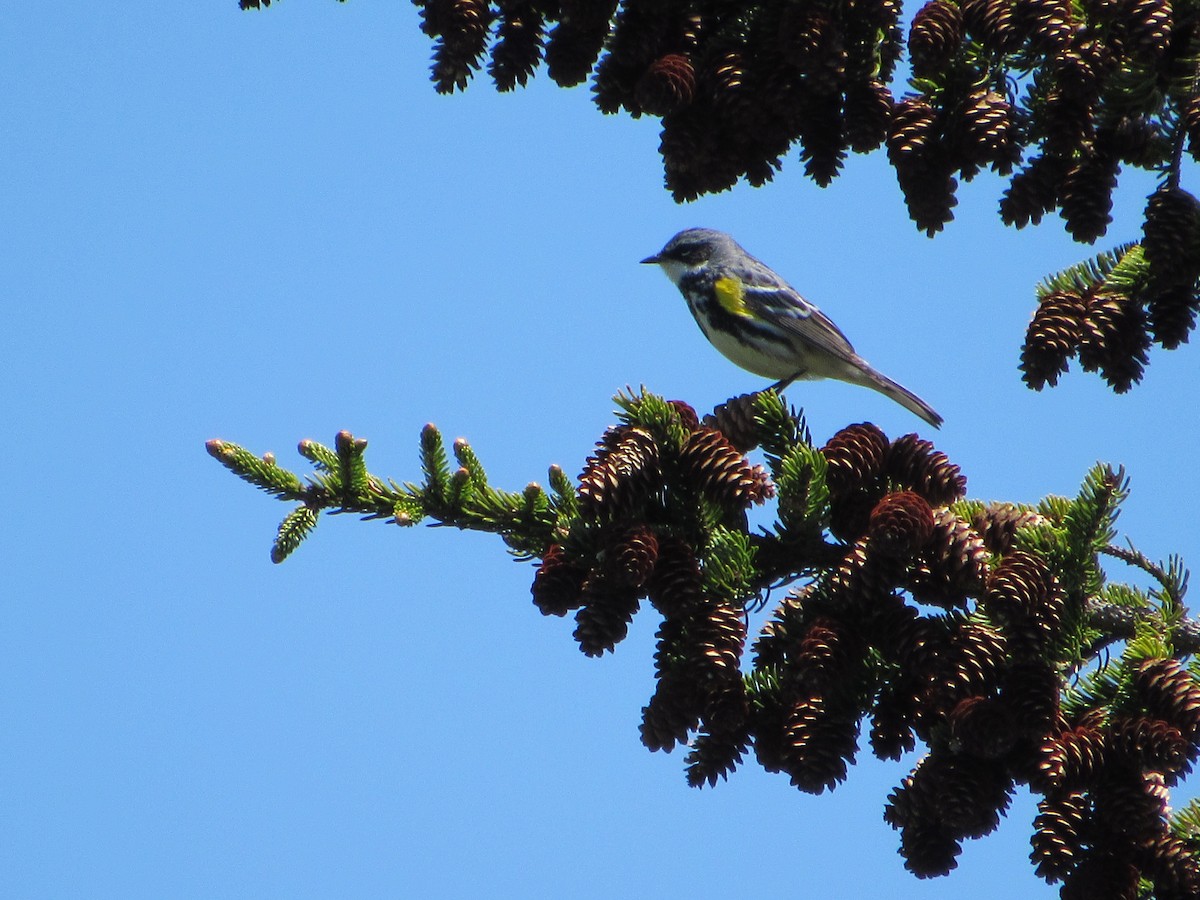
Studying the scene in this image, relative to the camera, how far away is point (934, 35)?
3.13m

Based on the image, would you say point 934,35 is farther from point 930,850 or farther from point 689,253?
point 689,253

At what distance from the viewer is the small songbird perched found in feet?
20.1

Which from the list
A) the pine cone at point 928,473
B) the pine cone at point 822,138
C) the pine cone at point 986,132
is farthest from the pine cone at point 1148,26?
the pine cone at point 928,473

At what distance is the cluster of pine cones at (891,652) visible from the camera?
234 cm

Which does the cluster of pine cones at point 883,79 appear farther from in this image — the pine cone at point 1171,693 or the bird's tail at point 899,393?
the bird's tail at point 899,393

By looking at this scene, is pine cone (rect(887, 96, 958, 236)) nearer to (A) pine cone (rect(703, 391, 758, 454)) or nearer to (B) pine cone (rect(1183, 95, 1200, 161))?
(B) pine cone (rect(1183, 95, 1200, 161))

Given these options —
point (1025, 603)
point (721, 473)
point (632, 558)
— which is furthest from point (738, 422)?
point (1025, 603)

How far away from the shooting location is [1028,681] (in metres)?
2.36

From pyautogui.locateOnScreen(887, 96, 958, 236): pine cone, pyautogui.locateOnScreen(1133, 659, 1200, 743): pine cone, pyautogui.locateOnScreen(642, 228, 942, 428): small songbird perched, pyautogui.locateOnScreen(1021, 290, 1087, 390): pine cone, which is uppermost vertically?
pyautogui.locateOnScreen(642, 228, 942, 428): small songbird perched

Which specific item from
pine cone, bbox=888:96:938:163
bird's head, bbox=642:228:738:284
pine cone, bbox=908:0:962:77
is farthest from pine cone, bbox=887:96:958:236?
bird's head, bbox=642:228:738:284

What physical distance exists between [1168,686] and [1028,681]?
0.26 m

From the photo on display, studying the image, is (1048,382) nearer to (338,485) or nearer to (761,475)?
(761,475)

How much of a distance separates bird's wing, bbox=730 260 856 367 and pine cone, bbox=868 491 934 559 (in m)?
3.67

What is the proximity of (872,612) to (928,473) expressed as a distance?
1.25 feet
